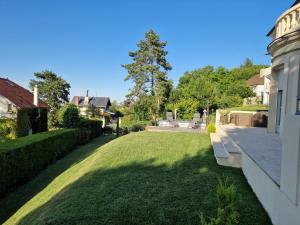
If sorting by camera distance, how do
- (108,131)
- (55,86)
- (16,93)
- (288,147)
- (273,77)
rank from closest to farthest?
(288,147), (273,77), (16,93), (108,131), (55,86)

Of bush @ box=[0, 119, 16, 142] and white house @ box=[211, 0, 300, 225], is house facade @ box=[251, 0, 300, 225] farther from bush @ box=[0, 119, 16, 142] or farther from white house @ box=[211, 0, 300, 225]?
bush @ box=[0, 119, 16, 142]

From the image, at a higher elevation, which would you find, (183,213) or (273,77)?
(273,77)

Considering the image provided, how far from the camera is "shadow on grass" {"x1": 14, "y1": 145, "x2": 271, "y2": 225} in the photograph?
232 inches

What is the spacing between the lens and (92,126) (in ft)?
95.5

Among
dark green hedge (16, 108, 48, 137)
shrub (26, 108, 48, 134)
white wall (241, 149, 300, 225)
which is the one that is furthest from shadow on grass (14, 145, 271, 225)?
shrub (26, 108, 48, 134)

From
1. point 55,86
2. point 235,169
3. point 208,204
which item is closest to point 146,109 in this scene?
point 55,86

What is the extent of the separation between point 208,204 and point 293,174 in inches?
104

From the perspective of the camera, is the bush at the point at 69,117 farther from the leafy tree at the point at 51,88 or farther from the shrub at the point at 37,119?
the leafy tree at the point at 51,88

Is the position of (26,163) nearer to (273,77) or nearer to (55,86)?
(273,77)

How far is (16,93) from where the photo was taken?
32.9 m

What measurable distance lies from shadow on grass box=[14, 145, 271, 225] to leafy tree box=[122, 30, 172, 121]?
121ft

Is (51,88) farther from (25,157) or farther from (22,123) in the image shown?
(25,157)

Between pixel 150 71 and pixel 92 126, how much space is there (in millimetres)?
20298

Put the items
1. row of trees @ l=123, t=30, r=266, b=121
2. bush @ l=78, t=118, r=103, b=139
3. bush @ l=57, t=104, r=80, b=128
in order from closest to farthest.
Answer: bush @ l=57, t=104, r=80, b=128
bush @ l=78, t=118, r=103, b=139
row of trees @ l=123, t=30, r=266, b=121
